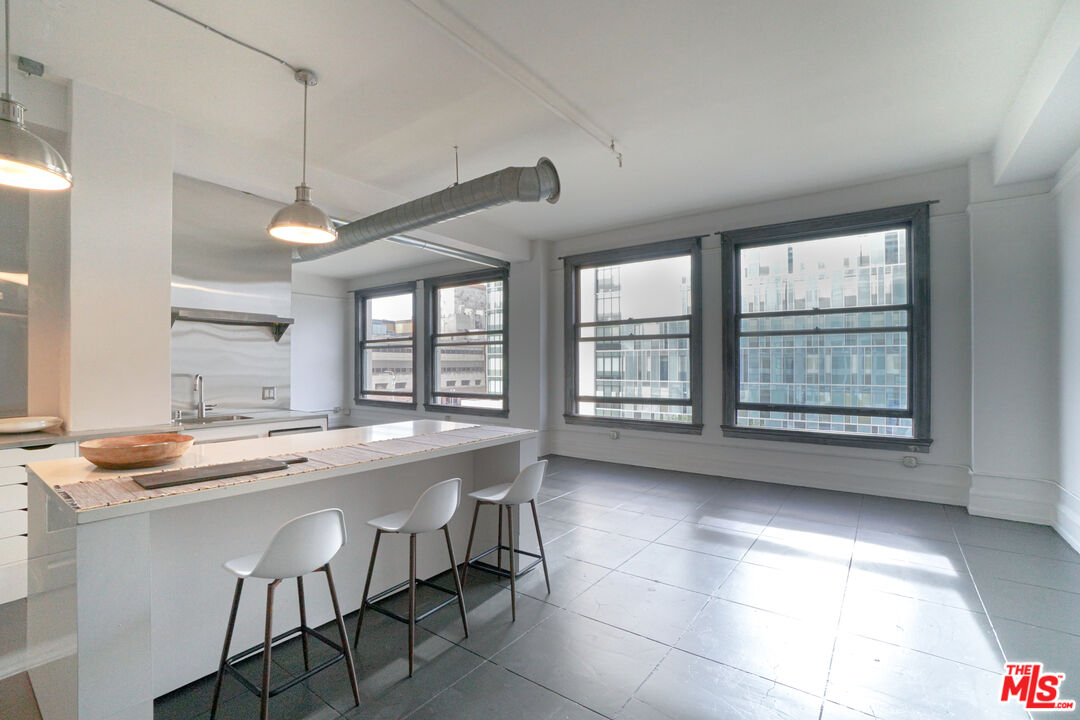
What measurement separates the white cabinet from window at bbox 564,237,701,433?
5.49 m

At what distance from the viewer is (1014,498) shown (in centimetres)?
421

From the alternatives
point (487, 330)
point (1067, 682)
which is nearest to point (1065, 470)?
point (1067, 682)

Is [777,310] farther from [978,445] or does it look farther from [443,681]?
[443,681]

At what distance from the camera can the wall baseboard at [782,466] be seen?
4.76 metres

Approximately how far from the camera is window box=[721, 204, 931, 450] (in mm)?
4859

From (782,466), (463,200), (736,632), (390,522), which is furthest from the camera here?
(782,466)

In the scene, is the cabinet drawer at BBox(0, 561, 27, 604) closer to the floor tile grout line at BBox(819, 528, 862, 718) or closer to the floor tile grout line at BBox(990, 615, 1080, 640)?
the floor tile grout line at BBox(819, 528, 862, 718)

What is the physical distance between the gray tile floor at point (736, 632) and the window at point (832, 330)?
1.30 meters

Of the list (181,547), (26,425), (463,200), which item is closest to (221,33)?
(463,200)

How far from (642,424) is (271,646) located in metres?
5.10

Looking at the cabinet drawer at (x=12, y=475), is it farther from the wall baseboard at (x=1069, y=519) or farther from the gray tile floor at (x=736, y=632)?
the wall baseboard at (x=1069, y=519)

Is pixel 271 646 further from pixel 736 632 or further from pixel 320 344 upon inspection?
pixel 320 344

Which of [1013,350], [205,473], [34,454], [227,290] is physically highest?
[227,290]

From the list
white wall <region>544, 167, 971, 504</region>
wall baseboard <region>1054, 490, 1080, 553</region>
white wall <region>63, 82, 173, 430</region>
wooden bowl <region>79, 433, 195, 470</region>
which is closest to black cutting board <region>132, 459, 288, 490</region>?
wooden bowl <region>79, 433, 195, 470</region>
